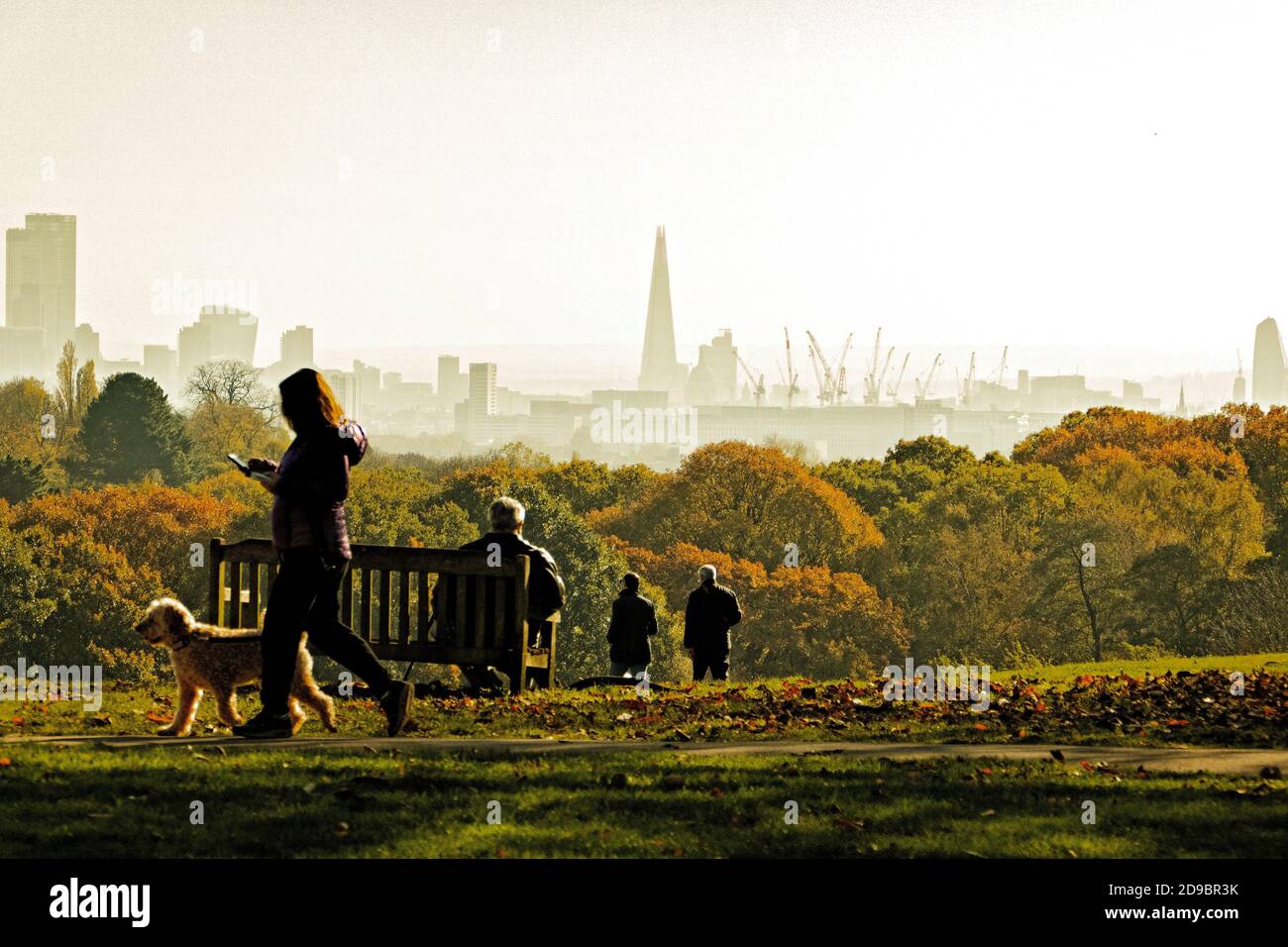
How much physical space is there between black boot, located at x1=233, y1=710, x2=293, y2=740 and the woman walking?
0.15m

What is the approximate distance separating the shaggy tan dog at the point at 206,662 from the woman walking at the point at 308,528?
2.03 ft

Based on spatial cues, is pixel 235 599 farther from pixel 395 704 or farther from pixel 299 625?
pixel 299 625

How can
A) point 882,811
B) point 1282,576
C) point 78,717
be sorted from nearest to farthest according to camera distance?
point 882,811, point 78,717, point 1282,576

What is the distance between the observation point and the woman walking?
9.78 metres

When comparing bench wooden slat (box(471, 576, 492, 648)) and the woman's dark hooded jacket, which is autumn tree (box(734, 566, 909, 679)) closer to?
bench wooden slat (box(471, 576, 492, 648))

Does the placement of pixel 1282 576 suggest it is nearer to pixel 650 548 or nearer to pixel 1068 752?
pixel 650 548

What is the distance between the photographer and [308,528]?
32.2 ft

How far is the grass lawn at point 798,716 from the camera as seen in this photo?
39.0 feet

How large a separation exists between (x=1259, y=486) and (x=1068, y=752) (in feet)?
261

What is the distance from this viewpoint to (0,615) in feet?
221

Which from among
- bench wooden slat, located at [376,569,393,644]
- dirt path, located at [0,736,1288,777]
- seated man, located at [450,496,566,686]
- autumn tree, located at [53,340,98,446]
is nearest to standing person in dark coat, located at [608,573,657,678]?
seated man, located at [450,496,566,686]

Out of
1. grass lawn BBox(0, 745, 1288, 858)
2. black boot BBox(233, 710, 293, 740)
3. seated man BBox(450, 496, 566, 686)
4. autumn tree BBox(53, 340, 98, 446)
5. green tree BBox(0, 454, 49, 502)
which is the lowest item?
grass lawn BBox(0, 745, 1288, 858)

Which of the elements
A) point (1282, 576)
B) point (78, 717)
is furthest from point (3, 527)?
point (78, 717)
